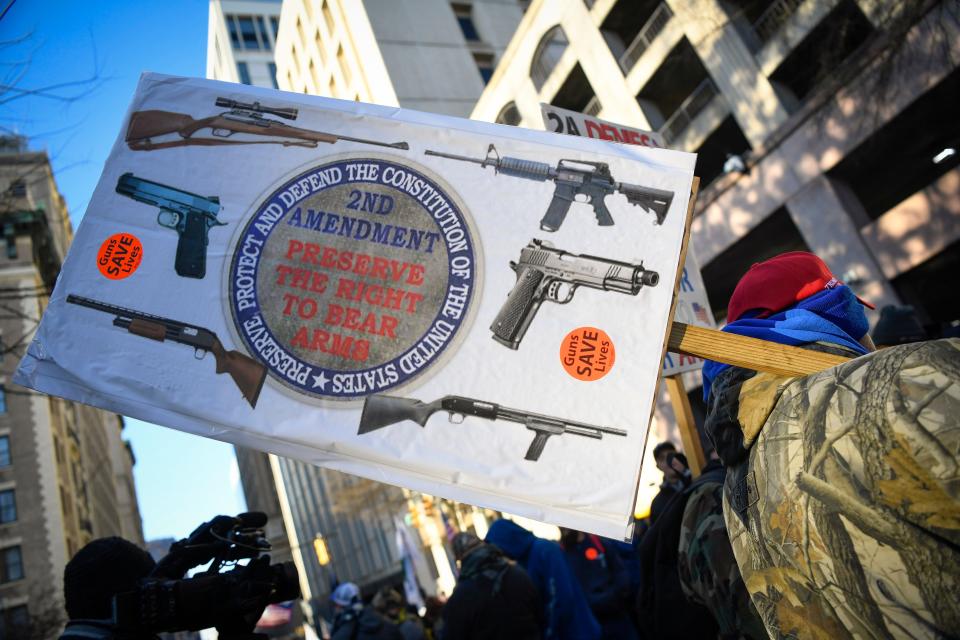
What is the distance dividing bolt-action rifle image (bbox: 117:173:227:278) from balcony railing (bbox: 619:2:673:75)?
16405 millimetres

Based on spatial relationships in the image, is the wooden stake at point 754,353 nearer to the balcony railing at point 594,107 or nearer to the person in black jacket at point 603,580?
the person in black jacket at point 603,580

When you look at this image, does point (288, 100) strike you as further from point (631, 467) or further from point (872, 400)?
point (872, 400)

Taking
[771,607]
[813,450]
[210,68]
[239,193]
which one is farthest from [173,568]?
[210,68]

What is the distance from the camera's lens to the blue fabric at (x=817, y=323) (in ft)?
5.54

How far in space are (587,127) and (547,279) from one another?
3046 mm

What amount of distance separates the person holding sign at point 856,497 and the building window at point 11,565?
153 feet

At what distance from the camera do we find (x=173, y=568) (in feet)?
7.37

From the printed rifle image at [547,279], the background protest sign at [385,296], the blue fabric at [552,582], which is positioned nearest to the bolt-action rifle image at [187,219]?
the background protest sign at [385,296]

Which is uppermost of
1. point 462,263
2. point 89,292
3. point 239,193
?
point 239,193

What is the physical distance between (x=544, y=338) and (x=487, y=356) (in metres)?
0.19

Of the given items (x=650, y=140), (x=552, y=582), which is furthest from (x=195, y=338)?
(x=650, y=140)

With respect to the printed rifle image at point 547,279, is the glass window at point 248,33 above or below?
above

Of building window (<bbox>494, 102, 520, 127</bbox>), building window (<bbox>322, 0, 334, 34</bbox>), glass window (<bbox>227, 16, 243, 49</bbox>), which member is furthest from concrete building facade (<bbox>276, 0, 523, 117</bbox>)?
glass window (<bbox>227, 16, 243, 49</bbox>)

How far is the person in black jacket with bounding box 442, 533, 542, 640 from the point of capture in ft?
12.3
